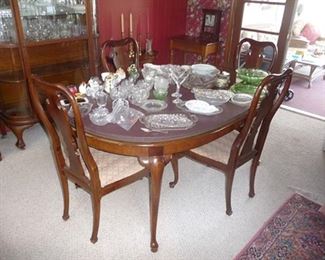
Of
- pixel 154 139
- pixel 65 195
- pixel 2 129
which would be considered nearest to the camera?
pixel 154 139

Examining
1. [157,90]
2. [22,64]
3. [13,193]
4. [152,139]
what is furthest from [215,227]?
[22,64]

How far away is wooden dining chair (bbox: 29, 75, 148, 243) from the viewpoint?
1.37 metres

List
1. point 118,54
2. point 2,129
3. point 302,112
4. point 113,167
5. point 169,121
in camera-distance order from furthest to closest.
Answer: point 302,112
point 2,129
point 118,54
point 113,167
point 169,121

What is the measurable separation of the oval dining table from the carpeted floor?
262 centimetres

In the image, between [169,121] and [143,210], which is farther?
[143,210]

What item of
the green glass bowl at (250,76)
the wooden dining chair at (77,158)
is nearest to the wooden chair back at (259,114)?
the green glass bowl at (250,76)

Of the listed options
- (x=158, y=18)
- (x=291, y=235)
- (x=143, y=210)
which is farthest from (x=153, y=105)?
(x=158, y=18)

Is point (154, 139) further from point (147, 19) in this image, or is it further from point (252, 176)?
point (147, 19)

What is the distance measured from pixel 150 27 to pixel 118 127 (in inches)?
104

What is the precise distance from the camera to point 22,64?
2.53 meters

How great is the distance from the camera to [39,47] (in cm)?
270

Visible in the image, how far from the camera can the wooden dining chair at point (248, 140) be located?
1.63 metres

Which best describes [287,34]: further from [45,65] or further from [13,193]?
[13,193]

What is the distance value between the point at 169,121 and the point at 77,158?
1.73ft
